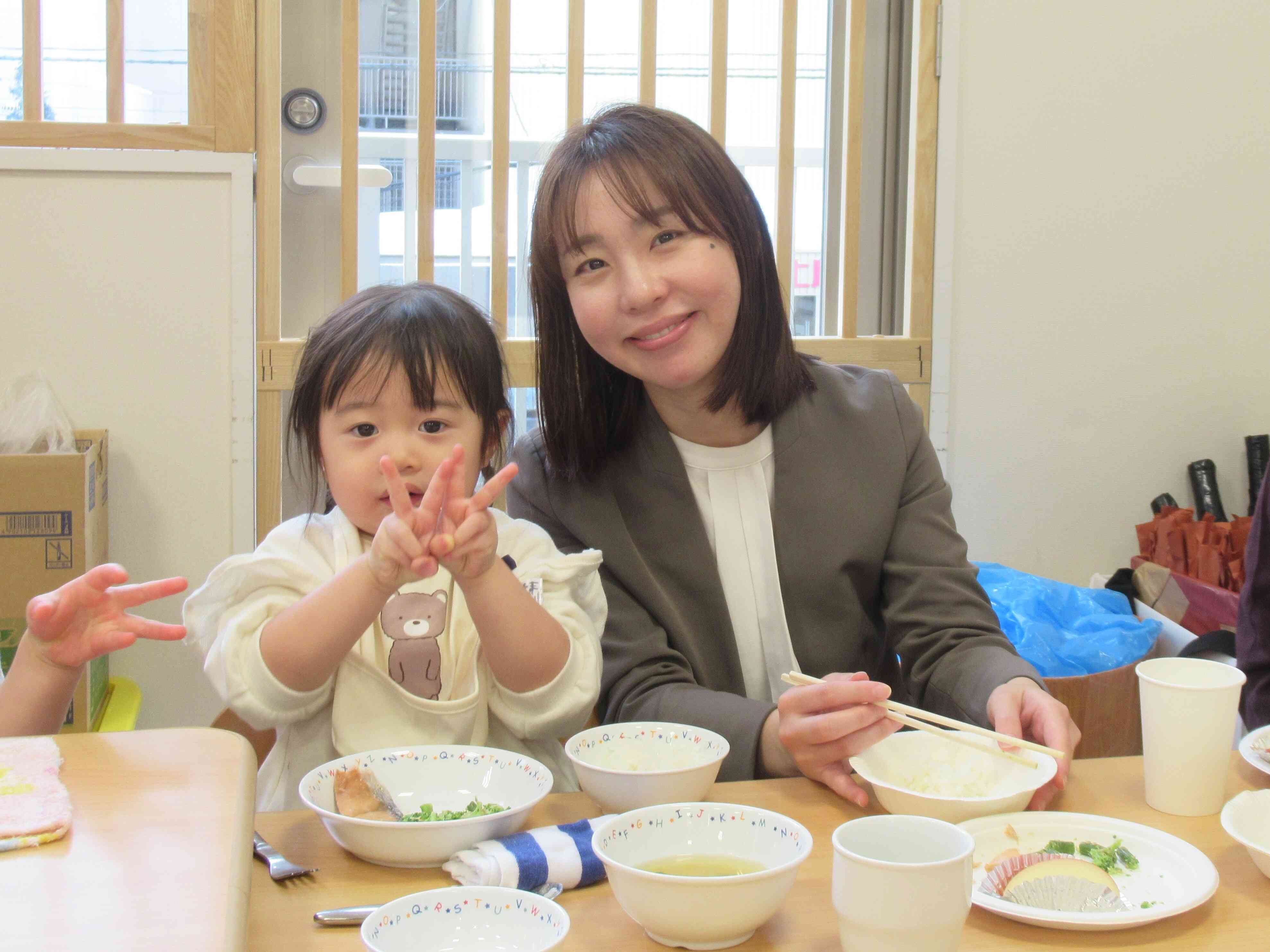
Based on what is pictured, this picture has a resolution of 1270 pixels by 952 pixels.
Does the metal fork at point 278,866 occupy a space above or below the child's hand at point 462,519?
below

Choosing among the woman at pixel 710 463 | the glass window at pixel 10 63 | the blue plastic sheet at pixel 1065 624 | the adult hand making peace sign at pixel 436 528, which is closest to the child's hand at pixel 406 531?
the adult hand making peace sign at pixel 436 528

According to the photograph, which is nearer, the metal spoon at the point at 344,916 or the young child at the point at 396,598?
the metal spoon at the point at 344,916

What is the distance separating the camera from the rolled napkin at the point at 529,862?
28.3 inches

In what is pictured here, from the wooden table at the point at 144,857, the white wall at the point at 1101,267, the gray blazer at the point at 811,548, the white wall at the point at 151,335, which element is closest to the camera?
the wooden table at the point at 144,857

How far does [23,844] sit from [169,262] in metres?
1.62

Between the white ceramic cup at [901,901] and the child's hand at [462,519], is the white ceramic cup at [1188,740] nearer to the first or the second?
the white ceramic cup at [901,901]

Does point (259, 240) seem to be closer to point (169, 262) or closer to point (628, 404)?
point (169, 262)

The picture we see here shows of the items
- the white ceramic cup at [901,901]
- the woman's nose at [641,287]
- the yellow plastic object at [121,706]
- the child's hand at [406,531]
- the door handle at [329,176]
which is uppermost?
the door handle at [329,176]

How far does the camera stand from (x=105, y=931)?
1.74 feet

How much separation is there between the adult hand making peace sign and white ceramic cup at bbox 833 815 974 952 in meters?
0.43

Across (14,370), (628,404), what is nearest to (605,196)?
(628,404)

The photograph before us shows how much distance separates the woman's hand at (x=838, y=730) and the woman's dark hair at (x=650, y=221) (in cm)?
51

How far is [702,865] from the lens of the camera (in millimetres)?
735

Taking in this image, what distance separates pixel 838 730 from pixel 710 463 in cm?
54
